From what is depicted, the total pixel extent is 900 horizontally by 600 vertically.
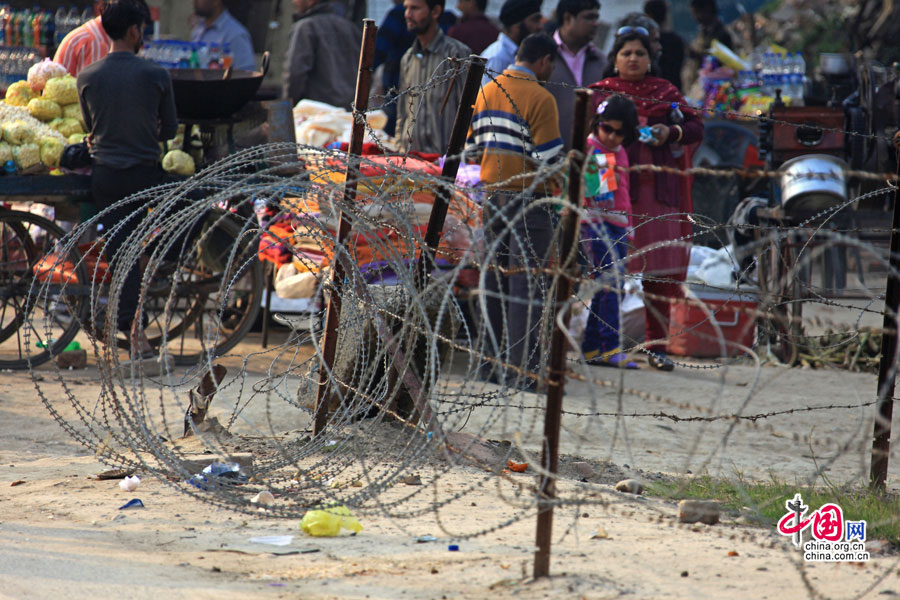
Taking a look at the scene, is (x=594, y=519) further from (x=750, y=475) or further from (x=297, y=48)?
(x=297, y=48)

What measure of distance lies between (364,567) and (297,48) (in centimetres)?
689

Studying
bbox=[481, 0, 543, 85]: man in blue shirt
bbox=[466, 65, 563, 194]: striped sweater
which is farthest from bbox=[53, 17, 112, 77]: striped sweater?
bbox=[466, 65, 563, 194]: striped sweater

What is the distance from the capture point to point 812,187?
6977 mm

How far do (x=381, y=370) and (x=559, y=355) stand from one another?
239 centimetres

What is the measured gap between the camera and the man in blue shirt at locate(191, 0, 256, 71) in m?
10.2

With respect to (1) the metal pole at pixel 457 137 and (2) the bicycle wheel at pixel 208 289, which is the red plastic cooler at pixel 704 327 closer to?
(2) the bicycle wheel at pixel 208 289

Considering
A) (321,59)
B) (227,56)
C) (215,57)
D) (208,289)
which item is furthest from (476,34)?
(208,289)

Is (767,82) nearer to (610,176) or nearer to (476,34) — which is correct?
(476,34)

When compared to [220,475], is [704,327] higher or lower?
higher

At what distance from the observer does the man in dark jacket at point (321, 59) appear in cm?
922

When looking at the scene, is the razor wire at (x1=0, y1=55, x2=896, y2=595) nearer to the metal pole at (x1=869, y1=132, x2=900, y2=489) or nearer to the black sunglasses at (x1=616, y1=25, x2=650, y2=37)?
the metal pole at (x1=869, y1=132, x2=900, y2=489)

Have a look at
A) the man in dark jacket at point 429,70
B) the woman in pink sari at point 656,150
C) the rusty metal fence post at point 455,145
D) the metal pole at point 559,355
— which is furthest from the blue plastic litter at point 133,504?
the man in dark jacket at point 429,70

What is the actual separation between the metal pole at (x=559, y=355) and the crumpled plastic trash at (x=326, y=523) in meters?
0.90

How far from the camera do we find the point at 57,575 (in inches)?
123
